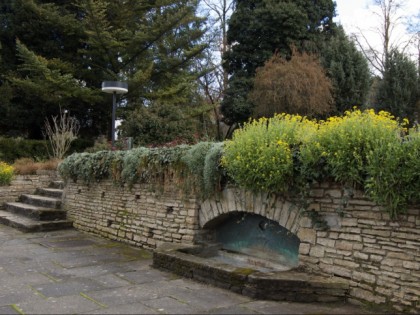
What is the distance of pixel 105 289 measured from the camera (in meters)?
4.58

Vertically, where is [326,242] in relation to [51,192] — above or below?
above

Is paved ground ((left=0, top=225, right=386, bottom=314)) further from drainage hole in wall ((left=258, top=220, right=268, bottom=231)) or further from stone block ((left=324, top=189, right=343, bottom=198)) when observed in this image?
drainage hole in wall ((left=258, top=220, right=268, bottom=231))

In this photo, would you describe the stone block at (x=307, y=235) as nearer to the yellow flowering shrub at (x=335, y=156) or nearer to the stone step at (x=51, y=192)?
the yellow flowering shrub at (x=335, y=156)

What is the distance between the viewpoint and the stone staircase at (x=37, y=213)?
8.69 metres

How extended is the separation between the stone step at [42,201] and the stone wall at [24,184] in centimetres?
41

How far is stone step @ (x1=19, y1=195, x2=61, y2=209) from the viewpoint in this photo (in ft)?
31.7

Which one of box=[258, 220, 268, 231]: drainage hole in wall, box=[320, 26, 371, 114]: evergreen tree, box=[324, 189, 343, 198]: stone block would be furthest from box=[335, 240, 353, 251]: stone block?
box=[320, 26, 371, 114]: evergreen tree

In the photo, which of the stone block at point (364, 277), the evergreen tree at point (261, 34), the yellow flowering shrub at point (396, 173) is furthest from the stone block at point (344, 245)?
the evergreen tree at point (261, 34)

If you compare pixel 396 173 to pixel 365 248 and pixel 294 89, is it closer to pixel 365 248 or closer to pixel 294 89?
pixel 365 248

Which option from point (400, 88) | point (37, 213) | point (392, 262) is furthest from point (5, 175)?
point (400, 88)

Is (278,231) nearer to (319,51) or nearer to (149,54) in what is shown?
(149,54)

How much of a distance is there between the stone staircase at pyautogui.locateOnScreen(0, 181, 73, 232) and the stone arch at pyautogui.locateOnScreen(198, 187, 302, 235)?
4213mm

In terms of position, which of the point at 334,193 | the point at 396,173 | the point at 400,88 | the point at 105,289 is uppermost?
the point at 400,88

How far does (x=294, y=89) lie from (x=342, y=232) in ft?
40.3
